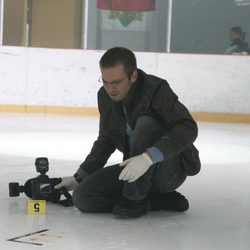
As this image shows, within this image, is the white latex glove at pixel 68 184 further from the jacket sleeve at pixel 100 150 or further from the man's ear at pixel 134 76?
the man's ear at pixel 134 76

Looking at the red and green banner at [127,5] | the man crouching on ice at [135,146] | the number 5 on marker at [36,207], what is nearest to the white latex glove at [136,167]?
the man crouching on ice at [135,146]

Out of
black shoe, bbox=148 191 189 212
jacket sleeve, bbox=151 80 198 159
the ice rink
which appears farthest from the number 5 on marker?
jacket sleeve, bbox=151 80 198 159

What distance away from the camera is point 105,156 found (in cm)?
316

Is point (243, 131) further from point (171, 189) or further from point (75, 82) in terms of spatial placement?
point (171, 189)

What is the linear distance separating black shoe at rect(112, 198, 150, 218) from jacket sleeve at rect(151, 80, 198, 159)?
0.33 meters

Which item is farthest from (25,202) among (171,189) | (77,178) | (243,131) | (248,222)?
(243,131)

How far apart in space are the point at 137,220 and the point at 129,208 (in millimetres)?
62

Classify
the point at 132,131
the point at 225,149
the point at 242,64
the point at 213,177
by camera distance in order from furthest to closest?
1. the point at 242,64
2. the point at 225,149
3. the point at 213,177
4. the point at 132,131

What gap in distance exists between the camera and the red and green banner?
31.7 ft

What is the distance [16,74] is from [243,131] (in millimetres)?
2974

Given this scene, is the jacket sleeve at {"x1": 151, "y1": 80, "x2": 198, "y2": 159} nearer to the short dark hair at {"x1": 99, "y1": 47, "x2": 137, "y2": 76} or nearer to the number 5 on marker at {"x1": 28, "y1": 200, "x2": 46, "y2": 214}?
the short dark hair at {"x1": 99, "y1": 47, "x2": 137, "y2": 76}

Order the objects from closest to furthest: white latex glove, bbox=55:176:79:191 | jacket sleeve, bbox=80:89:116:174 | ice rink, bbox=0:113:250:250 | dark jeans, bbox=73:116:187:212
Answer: ice rink, bbox=0:113:250:250
dark jeans, bbox=73:116:187:212
jacket sleeve, bbox=80:89:116:174
white latex glove, bbox=55:176:79:191

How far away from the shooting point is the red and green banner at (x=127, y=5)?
9664 millimetres

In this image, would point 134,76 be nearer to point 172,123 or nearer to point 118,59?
point 118,59
